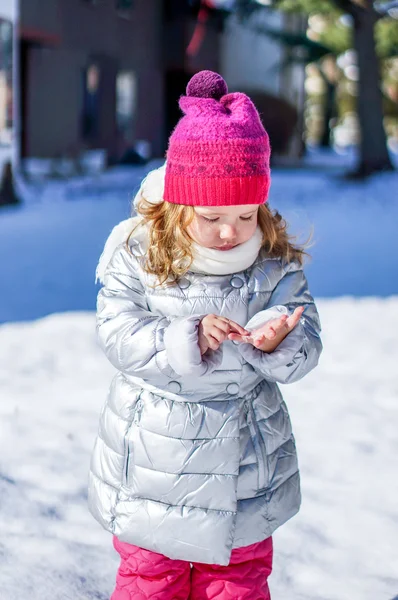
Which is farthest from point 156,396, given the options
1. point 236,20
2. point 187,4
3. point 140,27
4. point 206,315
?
point 236,20

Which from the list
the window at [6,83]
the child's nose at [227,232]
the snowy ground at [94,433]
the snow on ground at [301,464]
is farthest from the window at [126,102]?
the child's nose at [227,232]

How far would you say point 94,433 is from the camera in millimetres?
3303

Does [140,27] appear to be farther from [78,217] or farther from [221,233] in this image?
[221,233]

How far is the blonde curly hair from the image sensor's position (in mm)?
1692

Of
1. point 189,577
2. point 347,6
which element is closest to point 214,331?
point 189,577

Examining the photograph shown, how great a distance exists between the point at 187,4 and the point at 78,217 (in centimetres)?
550

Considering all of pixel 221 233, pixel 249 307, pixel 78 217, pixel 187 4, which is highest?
pixel 187 4

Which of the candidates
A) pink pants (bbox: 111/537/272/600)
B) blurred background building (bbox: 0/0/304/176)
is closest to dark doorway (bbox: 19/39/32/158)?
blurred background building (bbox: 0/0/304/176)

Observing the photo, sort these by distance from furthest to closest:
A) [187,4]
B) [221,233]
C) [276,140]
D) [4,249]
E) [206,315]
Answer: [276,140], [187,4], [4,249], [221,233], [206,315]

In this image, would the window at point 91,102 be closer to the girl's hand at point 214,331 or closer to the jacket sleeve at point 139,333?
the jacket sleeve at point 139,333

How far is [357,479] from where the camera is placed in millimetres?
2969

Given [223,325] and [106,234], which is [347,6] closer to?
[106,234]

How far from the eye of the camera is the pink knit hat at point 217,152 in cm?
163

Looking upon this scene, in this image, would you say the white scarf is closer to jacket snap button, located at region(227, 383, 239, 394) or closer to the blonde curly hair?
the blonde curly hair
